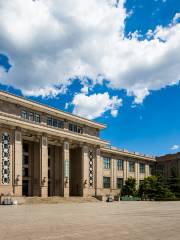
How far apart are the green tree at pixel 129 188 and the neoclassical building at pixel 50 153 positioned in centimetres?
190

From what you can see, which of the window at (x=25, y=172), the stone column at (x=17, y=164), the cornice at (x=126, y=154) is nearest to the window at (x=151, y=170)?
the cornice at (x=126, y=154)

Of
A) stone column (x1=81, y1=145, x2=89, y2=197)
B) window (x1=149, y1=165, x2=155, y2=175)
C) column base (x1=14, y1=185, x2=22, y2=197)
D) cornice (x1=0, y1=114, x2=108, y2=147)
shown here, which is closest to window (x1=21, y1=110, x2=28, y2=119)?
cornice (x1=0, y1=114, x2=108, y2=147)

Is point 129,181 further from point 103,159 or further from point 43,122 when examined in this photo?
point 43,122

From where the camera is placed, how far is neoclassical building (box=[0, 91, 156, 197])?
47344 millimetres

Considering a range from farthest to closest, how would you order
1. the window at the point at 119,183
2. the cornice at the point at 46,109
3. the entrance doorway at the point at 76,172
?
the window at the point at 119,183, the entrance doorway at the point at 76,172, the cornice at the point at 46,109

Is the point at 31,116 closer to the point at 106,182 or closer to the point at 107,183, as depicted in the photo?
the point at 106,182

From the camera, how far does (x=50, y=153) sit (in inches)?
2315

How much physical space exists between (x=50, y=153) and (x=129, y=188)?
1974 cm

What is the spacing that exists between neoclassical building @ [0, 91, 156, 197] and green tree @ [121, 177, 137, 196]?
6.25 feet

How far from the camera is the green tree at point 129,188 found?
70312 mm

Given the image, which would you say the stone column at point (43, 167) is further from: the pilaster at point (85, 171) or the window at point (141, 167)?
the window at point (141, 167)

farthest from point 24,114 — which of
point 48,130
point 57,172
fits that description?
point 57,172

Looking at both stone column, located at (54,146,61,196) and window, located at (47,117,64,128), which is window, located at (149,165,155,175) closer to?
stone column, located at (54,146,61,196)

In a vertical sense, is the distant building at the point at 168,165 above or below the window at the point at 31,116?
below
